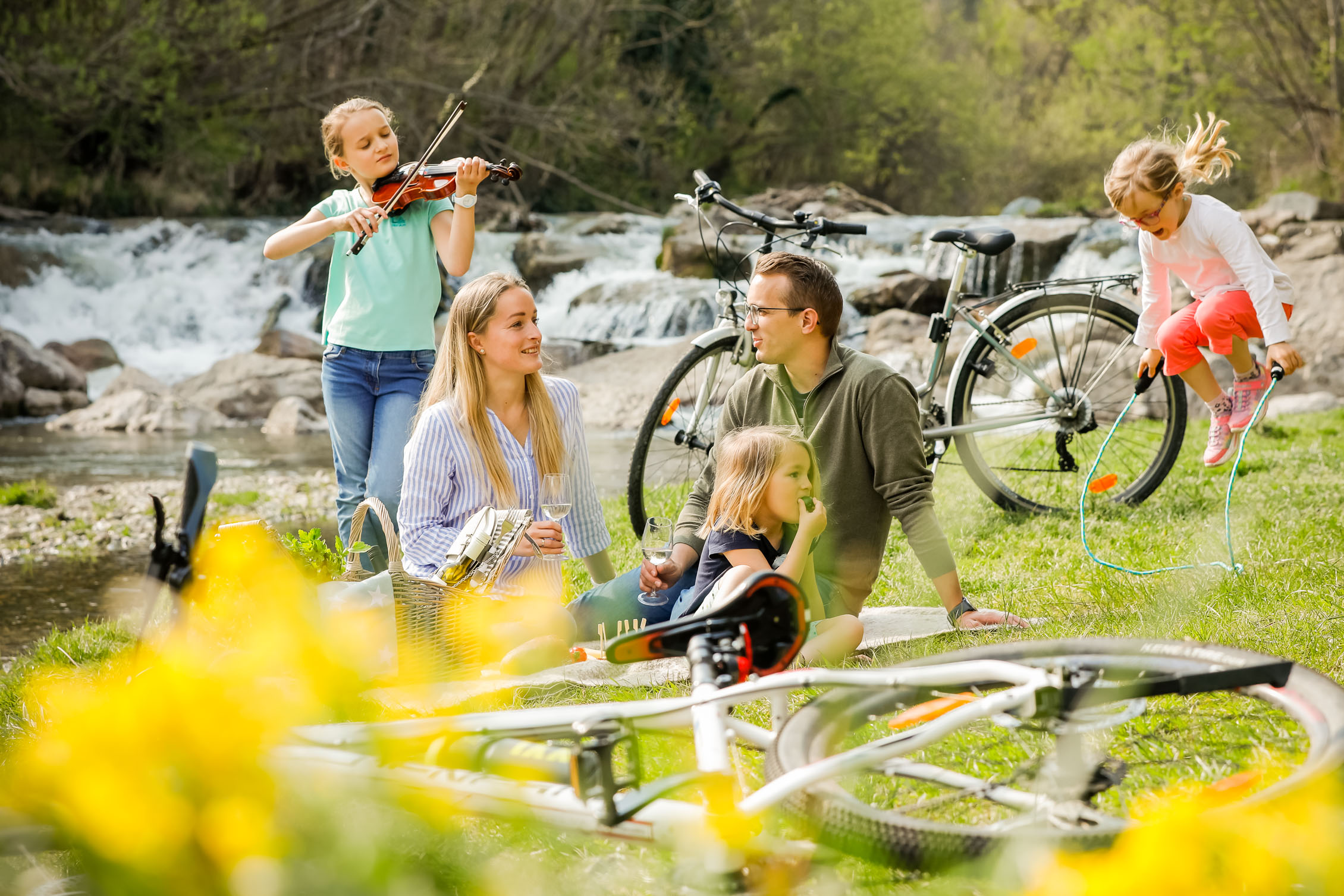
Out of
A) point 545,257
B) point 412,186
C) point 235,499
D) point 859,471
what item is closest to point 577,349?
point 545,257

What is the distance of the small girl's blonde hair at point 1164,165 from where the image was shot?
13.1ft

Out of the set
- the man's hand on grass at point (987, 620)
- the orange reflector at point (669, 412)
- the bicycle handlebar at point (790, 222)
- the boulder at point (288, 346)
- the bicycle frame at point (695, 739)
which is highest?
the bicycle handlebar at point (790, 222)

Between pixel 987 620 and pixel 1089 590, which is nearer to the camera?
pixel 987 620

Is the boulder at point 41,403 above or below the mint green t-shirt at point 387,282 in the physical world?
below

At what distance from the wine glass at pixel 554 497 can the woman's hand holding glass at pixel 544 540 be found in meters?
0.06

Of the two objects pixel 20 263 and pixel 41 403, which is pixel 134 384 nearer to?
pixel 41 403

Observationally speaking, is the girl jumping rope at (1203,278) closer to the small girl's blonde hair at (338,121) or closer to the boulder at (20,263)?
the small girl's blonde hair at (338,121)

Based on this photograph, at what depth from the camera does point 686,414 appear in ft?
15.2

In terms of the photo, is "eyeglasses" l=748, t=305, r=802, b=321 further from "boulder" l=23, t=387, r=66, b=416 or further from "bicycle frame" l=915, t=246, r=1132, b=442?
"boulder" l=23, t=387, r=66, b=416

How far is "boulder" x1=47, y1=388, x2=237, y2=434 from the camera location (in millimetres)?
11984

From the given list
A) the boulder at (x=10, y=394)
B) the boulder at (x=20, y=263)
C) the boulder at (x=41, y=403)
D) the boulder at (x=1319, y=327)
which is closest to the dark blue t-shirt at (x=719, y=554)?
the boulder at (x=1319, y=327)

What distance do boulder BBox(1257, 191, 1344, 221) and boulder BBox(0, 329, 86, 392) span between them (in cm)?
1514

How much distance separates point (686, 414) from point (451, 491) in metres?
1.33

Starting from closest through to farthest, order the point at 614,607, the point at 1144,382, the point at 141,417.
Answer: the point at 614,607, the point at 1144,382, the point at 141,417
